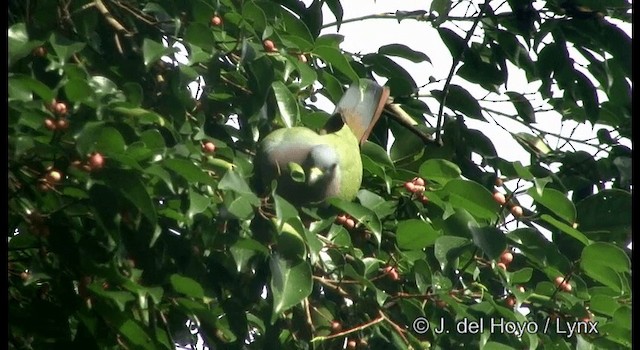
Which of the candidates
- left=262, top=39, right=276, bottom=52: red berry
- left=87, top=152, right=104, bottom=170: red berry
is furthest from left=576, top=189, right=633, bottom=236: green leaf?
left=87, top=152, right=104, bottom=170: red berry

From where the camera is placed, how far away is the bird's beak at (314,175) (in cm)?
133

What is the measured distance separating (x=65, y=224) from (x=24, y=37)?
0.66 feet

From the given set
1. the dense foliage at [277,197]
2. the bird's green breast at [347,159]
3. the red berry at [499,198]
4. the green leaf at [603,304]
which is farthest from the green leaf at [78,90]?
the green leaf at [603,304]

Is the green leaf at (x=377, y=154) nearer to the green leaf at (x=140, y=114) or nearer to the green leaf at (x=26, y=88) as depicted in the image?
the green leaf at (x=140, y=114)

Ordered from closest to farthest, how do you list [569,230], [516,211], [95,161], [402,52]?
1. [95,161]
2. [569,230]
3. [516,211]
4. [402,52]

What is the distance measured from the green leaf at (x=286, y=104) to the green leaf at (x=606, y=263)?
39 centimetres

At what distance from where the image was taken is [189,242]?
1300 millimetres

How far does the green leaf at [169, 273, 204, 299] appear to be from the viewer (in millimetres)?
1275

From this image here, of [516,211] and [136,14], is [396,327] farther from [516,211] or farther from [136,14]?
[136,14]

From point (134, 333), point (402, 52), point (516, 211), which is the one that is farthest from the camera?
point (402, 52)

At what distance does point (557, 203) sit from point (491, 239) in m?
0.12

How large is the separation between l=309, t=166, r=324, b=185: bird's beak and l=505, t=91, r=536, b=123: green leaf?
0.49 m

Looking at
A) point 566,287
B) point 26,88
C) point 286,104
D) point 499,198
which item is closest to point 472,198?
point 499,198

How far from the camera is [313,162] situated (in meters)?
1.35
